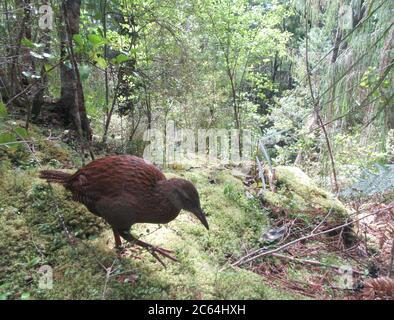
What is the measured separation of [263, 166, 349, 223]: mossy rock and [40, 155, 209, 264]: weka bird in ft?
6.58

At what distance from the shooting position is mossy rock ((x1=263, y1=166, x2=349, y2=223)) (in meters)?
3.74

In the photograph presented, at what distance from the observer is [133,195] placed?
2.02 meters

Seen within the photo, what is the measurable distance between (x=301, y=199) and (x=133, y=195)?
268 cm

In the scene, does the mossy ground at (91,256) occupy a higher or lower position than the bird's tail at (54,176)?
lower

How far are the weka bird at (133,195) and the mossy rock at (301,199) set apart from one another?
2.01 metres

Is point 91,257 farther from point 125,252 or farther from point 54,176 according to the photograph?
point 54,176

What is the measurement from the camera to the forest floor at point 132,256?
192 centimetres

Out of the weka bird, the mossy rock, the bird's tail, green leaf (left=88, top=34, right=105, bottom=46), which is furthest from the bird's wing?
the mossy rock

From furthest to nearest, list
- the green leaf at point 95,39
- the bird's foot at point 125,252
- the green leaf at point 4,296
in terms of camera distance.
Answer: the green leaf at point 95,39 < the bird's foot at point 125,252 < the green leaf at point 4,296

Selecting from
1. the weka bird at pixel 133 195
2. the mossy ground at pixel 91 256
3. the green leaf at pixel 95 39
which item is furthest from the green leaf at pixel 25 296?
the green leaf at pixel 95 39

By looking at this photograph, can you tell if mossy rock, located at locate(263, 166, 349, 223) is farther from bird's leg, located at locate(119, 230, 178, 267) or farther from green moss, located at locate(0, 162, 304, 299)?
bird's leg, located at locate(119, 230, 178, 267)

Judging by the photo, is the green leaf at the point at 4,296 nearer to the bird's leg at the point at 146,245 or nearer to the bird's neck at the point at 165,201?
the bird's leg at the point at 146,245

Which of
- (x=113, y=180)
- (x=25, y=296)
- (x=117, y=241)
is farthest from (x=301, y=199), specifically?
(x=25, y=296)

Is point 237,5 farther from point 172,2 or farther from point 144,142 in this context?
point 144,142
